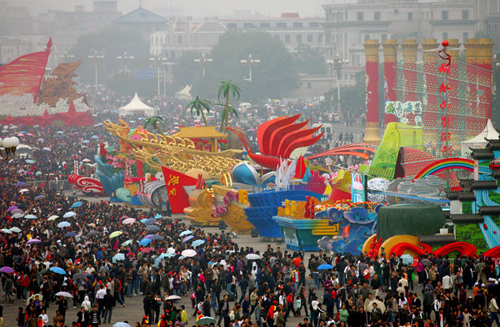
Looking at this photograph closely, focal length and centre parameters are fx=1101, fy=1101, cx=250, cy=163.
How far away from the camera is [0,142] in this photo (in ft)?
71.9

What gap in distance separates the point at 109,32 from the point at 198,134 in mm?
124341

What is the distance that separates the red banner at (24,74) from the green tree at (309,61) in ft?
191

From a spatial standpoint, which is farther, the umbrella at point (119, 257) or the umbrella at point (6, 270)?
the umbrella at point (119, 257)

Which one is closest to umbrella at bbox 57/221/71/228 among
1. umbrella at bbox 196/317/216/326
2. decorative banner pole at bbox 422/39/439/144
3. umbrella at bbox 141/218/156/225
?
umbrella at bbox 141/218/156/225

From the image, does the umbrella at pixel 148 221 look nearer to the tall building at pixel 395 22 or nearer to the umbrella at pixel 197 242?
the umbrella at pixel 197 242

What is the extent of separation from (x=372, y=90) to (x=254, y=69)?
48268 mm

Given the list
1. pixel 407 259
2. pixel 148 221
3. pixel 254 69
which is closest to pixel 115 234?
pixel 148 221

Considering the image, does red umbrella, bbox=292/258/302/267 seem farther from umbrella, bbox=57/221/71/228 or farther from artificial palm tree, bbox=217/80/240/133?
artificial palm tree, bbox=217/80/240/133

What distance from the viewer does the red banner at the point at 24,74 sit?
2768 inches

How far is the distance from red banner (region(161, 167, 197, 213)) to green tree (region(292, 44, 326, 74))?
90.4 m

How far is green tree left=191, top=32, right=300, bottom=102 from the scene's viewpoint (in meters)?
108

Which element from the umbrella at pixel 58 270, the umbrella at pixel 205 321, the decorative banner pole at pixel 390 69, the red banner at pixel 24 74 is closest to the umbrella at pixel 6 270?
the umbrella at pixel 58 270

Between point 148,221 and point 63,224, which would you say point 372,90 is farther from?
point 63,224

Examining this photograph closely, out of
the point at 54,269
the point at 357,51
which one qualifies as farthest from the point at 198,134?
the point at 357,51
